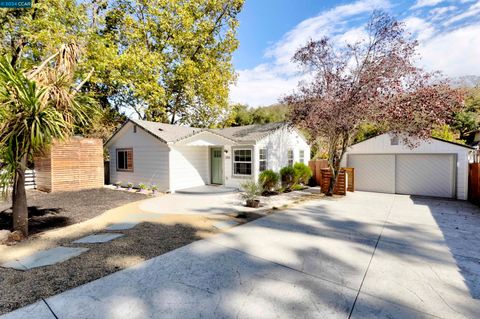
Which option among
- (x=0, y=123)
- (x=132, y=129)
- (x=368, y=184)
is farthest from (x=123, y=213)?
(x=368, y=184)

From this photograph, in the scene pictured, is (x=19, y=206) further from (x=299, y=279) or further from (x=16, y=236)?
(x=299, y=279)

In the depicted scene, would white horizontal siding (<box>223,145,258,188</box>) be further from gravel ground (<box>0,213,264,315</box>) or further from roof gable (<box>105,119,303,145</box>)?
gravel ground (<box>0,213,264,315</box>)

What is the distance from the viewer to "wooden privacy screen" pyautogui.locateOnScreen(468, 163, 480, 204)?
971 centimetres

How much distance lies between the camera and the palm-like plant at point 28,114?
14.6 feet

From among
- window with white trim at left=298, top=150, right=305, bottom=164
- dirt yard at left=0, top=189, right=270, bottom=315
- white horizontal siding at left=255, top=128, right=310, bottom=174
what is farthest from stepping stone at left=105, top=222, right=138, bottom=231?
window with white trim at left=298, top=150, right=305, bottom=164

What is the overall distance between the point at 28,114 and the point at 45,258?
2.78 m

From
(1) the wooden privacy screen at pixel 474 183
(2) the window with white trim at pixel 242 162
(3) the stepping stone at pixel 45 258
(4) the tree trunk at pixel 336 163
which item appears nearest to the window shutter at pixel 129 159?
(2) the window with white trim at pixel 242 162

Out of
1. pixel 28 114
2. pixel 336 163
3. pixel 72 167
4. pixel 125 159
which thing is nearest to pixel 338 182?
pixel 336 163

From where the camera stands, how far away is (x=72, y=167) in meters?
12.7

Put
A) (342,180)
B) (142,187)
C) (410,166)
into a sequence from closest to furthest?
(342,180) < (410,166) < (142,187)

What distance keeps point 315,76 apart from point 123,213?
9834mm

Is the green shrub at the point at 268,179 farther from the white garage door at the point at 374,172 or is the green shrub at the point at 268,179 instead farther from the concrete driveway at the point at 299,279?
the concrete driveway at the point at 299,279

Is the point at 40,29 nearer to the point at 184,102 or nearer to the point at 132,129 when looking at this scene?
the point at 132,129

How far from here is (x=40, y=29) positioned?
13.7 m
